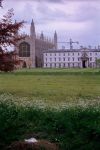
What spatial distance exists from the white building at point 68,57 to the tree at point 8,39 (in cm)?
15032

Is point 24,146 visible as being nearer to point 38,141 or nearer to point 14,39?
point 38,141

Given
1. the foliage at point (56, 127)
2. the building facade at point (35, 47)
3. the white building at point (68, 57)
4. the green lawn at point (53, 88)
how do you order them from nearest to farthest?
1. the foliage at point (56, 127)
2. the green lawn at point (53, 88)
3. the building facade at point (35, 47)
4. the white building at point (68, 57)

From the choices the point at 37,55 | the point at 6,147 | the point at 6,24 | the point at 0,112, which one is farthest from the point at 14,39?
the point at 37,55

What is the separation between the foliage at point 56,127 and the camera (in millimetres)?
9703

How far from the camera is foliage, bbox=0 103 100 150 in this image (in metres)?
9.70

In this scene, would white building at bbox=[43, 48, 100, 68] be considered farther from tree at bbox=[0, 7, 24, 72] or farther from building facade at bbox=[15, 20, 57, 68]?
tree at bbox=[0, 7, 24, 72]

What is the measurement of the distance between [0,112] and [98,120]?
2.18 meters

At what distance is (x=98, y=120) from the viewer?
10.2 meters

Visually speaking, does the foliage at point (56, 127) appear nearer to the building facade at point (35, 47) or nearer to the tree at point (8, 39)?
the tree at point (8, 39)

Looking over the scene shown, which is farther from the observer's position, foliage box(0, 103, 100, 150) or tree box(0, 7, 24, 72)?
tree box(0, 7, 24, 72)

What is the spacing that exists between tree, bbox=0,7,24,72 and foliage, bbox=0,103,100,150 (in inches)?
312

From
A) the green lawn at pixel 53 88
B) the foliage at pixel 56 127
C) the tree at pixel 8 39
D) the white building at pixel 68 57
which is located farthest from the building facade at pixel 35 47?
the foliage at pixel 56 127

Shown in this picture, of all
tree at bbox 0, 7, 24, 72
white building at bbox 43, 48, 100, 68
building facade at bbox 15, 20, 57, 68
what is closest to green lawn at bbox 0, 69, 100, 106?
tree at bbox 0, 7, 24, 72

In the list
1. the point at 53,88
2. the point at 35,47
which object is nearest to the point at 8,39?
the point at 53,88
